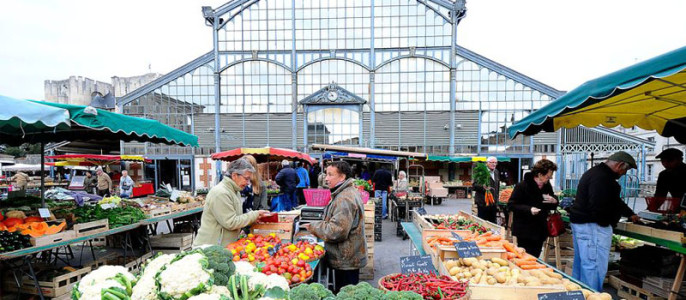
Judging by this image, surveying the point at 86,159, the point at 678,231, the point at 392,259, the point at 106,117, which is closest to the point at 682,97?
the point at 678,231

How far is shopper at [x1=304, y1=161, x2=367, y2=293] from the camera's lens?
3.04 meters

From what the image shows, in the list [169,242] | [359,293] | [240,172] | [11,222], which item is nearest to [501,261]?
[359,293]

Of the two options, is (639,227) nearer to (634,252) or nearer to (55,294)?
(634,252)

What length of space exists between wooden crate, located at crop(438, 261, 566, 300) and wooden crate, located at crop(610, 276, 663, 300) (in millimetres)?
2441

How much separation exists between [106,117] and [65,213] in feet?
6.81

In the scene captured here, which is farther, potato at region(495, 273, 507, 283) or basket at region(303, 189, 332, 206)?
basket at region(303, 189, 332, 206)

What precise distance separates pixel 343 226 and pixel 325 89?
16360mm

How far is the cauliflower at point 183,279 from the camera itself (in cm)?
150

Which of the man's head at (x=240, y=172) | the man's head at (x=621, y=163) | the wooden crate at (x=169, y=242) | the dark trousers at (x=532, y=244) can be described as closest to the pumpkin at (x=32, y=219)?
the wooden crate at (x=169, y=242)

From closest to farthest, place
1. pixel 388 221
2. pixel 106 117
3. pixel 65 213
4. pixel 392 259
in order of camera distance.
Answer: pixel 106 117 → pixel 65 213 → pixel 392 259 → pixel 388 221

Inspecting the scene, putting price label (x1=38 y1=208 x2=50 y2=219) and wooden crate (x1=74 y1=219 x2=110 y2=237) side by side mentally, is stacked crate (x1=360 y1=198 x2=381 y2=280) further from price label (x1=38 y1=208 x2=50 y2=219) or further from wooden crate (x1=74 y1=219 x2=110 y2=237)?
price label (x1=38 y1=208 x2=50 y2=219)

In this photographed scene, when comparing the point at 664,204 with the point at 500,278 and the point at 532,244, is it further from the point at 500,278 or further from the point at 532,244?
the point at 500,278

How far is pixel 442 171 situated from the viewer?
63.9ft

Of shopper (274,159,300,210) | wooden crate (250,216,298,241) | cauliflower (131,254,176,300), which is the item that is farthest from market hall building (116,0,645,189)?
cauliflower (131,254,176,300)
